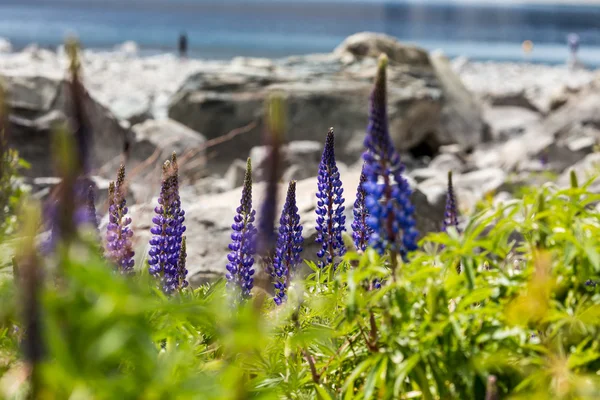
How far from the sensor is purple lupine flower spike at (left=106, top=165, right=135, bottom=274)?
2729 millimetres

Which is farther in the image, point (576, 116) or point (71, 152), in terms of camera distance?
point (576, 116)

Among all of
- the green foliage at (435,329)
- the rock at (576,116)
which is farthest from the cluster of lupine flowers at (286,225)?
the rock at (576,116)

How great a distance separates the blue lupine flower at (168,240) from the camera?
3084 mm

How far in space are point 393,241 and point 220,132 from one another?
35.6ft

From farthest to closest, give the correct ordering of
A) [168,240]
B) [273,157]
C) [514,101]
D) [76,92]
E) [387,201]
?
[514,101]
[168,240]
[387,201]
[76,92]
[273,157]

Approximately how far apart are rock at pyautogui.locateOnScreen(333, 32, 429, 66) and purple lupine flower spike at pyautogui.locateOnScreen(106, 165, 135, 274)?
38.9 ft

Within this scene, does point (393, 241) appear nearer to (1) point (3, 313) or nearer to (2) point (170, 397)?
(2) point (170, 397)

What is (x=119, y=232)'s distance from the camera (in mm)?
2928

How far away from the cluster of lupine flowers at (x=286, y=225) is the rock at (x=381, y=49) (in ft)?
37.2

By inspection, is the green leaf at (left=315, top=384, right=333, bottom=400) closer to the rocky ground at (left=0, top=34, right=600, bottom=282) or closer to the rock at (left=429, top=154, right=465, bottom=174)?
the rocky ground at (left=0, top=34, right=600, bottom=282)

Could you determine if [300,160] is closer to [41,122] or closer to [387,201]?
[41,122]

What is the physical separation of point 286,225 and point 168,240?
0.49 m

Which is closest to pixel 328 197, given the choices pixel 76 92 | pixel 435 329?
pixel 435 329

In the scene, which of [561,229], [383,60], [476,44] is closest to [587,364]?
[561,229]
